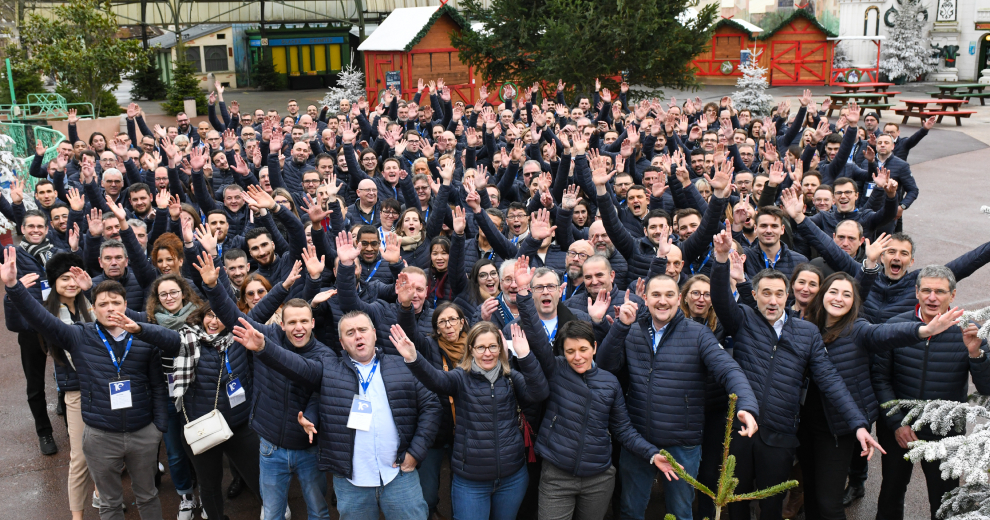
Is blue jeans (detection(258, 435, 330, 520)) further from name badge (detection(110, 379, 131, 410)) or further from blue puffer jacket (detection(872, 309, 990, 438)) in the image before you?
blue puffer jacket (detection(872, 309, 990, 438))

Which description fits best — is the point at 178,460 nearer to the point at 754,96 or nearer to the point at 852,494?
the point at 852,494

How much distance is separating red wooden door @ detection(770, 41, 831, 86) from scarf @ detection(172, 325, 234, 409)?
35.5 meters

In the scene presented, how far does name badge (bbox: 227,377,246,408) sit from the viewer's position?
17.3 feet

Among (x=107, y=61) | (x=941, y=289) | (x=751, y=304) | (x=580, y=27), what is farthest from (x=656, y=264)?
(x=107, y=61)

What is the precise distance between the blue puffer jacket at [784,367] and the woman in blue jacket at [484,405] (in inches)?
50.5

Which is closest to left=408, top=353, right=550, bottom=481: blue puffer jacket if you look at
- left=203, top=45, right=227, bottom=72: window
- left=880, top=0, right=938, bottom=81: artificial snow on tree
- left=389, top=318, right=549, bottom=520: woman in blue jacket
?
left=389, top=318, right=549, bottom=520: woman in blue jacket

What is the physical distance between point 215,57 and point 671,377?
4146cm

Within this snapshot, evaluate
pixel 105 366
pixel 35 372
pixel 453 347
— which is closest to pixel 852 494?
pixel 453 347

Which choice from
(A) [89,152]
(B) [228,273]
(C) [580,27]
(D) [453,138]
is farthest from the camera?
(C) [580,27]

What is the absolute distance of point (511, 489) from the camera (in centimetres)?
474

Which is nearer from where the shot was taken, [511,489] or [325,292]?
[511,489]

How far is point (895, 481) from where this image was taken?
5137 millimetres

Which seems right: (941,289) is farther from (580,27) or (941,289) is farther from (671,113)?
(580,27)

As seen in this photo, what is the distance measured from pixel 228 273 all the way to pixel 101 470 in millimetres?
1727
